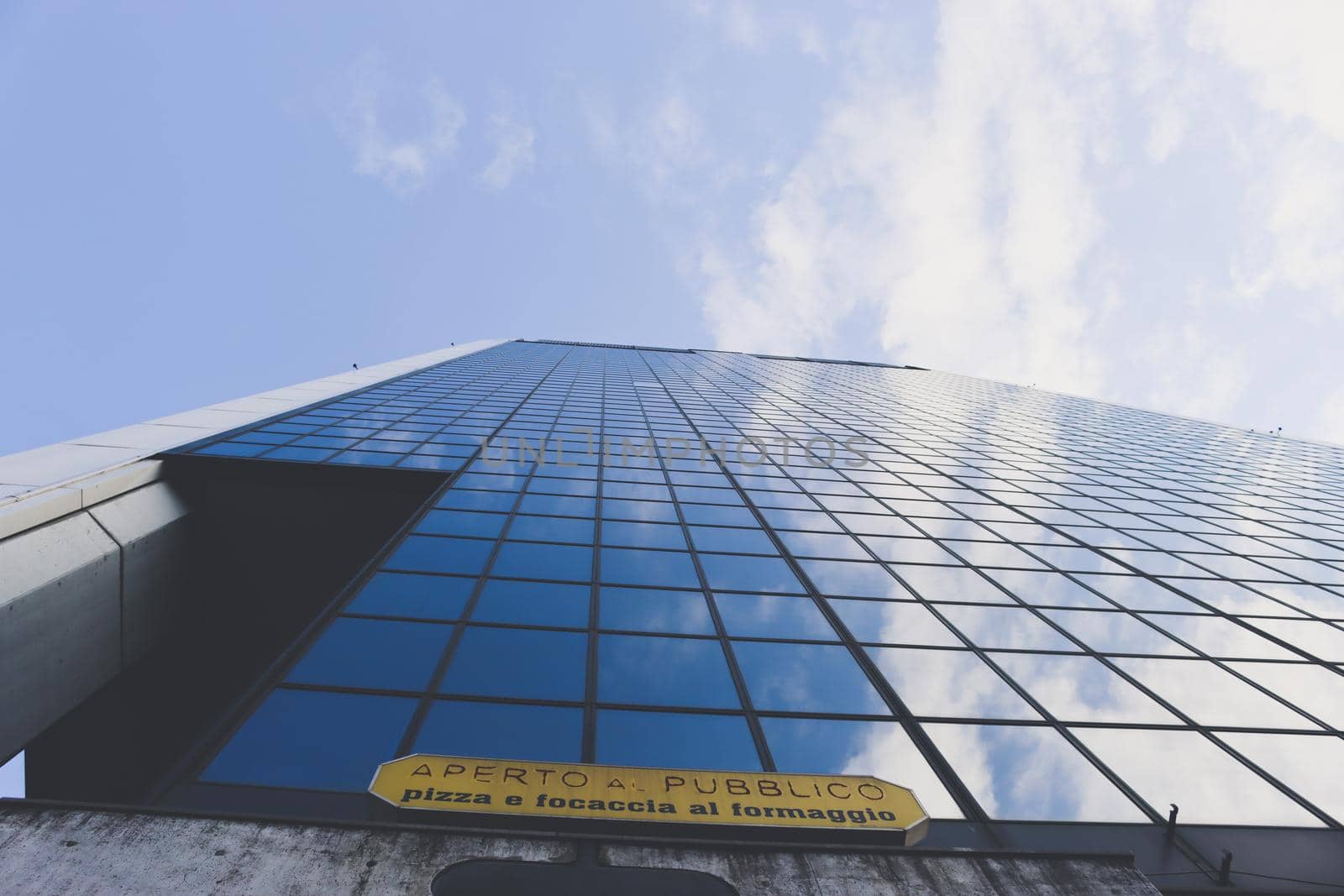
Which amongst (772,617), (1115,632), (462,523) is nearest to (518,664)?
(772,617)

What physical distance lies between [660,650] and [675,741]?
6.37 feet

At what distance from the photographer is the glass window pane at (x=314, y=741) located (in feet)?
23.0

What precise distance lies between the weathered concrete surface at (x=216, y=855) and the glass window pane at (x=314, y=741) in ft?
5.16

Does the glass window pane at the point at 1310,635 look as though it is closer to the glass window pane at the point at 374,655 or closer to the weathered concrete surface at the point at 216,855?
the weathered concrete surface at the point at 216,855

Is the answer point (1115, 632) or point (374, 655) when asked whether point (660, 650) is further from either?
point (1115, 632)

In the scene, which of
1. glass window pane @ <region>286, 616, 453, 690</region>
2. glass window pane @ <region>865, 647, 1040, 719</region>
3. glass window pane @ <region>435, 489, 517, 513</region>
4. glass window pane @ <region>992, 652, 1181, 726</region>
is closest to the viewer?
glass window pane @ <region>286, 616, 453, 690</region>

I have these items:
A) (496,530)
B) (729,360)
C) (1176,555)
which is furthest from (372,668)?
(729,360)

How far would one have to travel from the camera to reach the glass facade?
7.90 metres

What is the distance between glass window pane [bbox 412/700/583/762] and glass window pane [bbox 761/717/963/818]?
2294 millimetres

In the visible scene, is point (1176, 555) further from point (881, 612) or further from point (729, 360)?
point (729, 360)

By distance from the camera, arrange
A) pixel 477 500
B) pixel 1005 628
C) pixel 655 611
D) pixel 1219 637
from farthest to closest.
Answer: pixel 477 500
pixel 1219 637
pixel 1005 628
pixel 655 611

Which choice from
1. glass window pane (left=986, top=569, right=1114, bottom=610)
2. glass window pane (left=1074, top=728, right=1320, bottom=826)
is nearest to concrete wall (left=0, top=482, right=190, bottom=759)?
glass window pane (left=1074, top=728, right=1320, bottom=826)

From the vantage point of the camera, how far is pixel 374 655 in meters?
9.08

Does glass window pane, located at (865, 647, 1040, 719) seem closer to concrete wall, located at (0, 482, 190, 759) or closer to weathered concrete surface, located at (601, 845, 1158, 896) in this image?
weathered concrete surface, located at (601, 845, 1158, 896)
